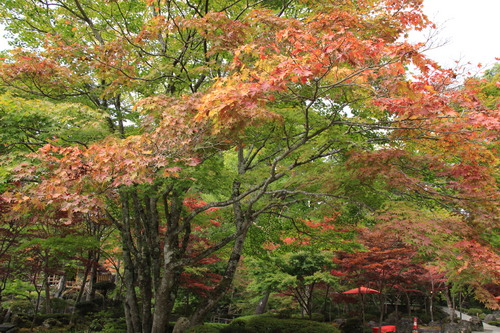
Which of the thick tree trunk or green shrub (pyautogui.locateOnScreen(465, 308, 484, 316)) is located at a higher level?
the thick tree trunk

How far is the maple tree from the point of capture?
4215 millimetres

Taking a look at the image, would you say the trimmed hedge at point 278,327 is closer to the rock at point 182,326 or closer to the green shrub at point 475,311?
the rock at point 182,326

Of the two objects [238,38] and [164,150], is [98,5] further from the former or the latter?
[164,150]

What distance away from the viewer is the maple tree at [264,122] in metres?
4.21

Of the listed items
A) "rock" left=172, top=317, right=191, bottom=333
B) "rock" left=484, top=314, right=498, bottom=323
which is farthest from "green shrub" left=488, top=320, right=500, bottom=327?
"rock" left=172, top=317, right=191, bottom=333

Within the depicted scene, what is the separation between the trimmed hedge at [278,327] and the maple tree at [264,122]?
2.97 meters

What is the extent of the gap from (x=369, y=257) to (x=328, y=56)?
10.5 meters

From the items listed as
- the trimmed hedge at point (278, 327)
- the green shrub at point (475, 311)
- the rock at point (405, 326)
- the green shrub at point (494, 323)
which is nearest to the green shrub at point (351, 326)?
the rock at point (405, 326)

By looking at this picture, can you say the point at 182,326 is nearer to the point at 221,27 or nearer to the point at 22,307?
the point at 221,27

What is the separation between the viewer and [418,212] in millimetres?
5656

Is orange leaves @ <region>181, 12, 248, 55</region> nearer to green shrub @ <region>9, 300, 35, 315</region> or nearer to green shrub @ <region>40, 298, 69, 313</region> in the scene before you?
green shrub @ <region>9, 300, 35, 315</region>

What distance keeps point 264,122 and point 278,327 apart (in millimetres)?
7664

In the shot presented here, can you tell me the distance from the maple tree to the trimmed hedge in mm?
2968

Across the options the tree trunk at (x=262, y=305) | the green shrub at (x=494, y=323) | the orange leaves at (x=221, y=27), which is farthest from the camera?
the green shrub at (x=494, y=323)
